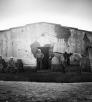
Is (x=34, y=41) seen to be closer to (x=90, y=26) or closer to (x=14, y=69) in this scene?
(x=14, y=69)

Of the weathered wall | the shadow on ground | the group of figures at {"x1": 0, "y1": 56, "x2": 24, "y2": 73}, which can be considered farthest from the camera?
the group of figures at {"x1": 0, "y1": 56, "x2": 24, "y2": 73}

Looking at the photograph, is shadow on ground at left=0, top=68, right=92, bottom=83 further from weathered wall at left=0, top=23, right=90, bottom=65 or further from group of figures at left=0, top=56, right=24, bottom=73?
weathered wall at left=0, top=23, right=90, bottom=65

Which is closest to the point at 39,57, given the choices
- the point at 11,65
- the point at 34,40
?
the point at 34,40

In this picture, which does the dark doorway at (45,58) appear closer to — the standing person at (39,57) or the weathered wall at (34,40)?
the standing person at (39,57)

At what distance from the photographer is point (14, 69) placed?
8.21m

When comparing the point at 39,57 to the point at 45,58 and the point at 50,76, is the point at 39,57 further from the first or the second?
the point at 50,76

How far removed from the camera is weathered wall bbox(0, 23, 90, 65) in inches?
314

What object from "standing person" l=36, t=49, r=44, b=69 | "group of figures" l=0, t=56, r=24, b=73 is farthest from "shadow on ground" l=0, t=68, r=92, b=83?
"standing person" l=36, t=49, r=44, b=69

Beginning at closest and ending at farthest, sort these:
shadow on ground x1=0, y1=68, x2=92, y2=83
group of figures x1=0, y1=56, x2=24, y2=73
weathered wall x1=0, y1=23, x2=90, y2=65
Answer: shadow on ground x1=0, y1=68, x2=92, y2=83 < weathered wall x1=0, y1=23, x2=90, y2=65 < group of figures x1=0, y1=56, x2=24, y2=73

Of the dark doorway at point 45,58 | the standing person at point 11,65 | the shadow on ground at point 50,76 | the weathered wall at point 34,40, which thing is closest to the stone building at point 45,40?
the weathered wall at point 34,40

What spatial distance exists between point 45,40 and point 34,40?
2.16 feet

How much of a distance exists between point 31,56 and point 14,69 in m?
1.31

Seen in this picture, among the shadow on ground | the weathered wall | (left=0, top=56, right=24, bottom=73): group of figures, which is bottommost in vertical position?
the shadow on ground

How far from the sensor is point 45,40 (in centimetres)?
798
